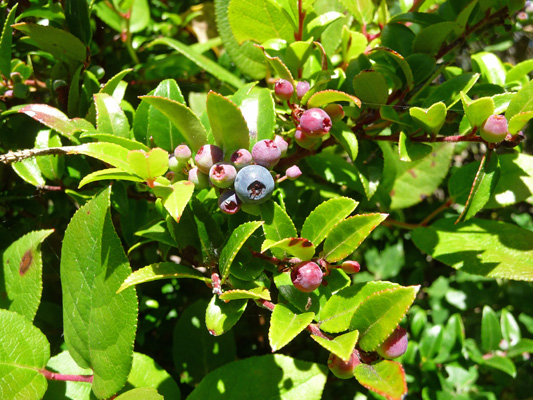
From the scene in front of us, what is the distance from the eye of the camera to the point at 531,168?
1.09 meters

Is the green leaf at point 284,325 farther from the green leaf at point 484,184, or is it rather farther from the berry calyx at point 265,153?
→ the green leaf at point 484,184

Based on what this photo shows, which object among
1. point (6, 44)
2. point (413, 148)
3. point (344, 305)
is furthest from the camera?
point (6, 44)

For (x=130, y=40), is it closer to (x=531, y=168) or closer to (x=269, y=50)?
(x=269, y=50)

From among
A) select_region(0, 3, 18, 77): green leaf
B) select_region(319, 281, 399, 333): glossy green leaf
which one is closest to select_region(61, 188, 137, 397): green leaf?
select_region(319, 281, 399, 333): glossy green leaf

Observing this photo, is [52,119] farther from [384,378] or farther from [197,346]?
[384,378]

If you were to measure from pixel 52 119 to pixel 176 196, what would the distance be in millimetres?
378

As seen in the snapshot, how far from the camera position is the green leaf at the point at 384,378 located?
61 cm

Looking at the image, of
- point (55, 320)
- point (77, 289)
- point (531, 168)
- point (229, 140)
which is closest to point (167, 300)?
point (55, 320)

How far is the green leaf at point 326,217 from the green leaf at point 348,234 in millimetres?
13

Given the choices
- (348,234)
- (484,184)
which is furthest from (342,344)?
(484,184)

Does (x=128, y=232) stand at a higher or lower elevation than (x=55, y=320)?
higher

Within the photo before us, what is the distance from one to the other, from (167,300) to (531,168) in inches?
39.1

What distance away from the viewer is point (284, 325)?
2.27 feet

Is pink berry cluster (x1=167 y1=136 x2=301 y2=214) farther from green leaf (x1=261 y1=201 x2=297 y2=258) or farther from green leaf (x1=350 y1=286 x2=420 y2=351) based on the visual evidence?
green leaf (x1=350 y1=286 x2=420 y2=351)
